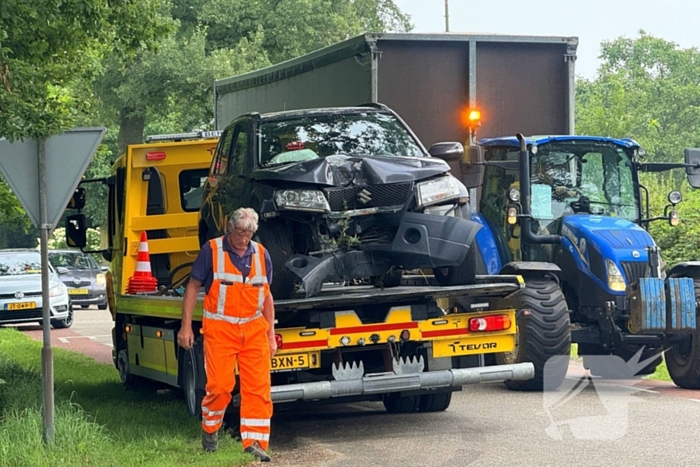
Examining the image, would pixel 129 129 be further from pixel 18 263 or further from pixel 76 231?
pixel 76 231

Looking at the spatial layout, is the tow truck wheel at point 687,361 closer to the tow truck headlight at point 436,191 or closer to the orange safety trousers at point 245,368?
the tow truck headlight at point 436,191

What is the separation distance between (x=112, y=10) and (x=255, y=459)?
457cm

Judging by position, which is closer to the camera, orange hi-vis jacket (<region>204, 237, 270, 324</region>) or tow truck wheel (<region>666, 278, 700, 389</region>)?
orange hi-vis jacket (<region>204, 237, 270, 324</region>)

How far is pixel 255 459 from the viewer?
9.25 meters

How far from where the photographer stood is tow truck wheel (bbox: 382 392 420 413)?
1195cm

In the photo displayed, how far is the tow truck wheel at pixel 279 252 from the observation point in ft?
33.5

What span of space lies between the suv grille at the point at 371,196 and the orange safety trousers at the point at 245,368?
4.31 feet

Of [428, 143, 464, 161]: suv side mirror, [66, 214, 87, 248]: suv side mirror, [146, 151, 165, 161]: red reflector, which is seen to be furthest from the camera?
[66, 214, 87, 248]: suv side mirror

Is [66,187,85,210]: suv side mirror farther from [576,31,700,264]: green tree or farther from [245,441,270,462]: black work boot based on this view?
[576,31,700,264]: green tree

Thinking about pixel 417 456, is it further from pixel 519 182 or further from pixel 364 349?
pixel 519 182

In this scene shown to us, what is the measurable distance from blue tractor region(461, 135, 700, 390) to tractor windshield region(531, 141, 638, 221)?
0.01 metres

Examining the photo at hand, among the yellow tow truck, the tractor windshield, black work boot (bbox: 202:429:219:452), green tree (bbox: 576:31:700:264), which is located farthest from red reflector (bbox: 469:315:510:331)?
green tree (bbox: 576:31:700:264)

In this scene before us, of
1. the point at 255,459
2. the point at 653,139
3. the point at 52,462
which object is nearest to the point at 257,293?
the point at 255,459

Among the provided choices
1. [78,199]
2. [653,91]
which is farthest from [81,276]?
[653,91]
